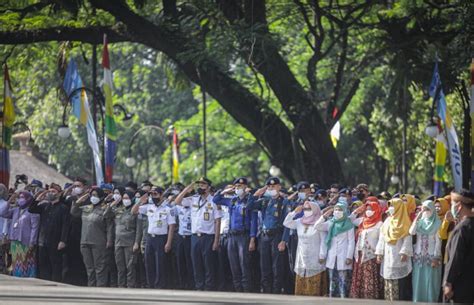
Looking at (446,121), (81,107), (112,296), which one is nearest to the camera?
(112,296)

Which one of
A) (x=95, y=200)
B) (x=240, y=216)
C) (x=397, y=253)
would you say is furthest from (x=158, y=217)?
(x=397, y=253)

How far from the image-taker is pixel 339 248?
22.6 m

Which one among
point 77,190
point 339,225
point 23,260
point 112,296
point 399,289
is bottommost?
point 112,296

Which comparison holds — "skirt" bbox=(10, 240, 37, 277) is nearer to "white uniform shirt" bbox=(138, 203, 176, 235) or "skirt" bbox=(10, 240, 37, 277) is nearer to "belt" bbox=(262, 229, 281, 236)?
"white uniform shirt" bbox=(138, 203, 176, 235)

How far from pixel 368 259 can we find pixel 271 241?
6.42ft

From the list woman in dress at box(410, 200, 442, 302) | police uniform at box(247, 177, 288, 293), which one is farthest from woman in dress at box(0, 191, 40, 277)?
woman in dress at box(410, 200, 442, 302)

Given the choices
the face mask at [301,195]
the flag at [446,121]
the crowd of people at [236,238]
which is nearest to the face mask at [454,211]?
the crowd of people at [236,238]

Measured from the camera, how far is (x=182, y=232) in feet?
81.2

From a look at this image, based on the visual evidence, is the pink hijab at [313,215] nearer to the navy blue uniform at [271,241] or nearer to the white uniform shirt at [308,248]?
the white uniform shirt at [308,248]

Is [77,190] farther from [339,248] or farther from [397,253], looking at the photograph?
[397,253]

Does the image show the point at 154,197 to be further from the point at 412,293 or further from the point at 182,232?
the point at 412,293

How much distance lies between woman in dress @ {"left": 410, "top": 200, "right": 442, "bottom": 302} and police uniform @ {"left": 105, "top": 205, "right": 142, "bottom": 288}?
5795 millimetres

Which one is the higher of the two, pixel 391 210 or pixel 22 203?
pixel 22 203

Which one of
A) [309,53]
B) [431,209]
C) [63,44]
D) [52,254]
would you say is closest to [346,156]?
[309,53]
